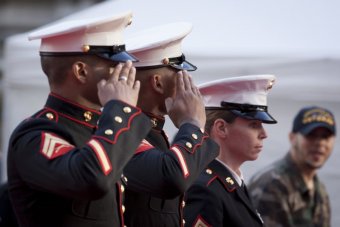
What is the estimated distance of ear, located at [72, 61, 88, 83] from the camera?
3.02 m

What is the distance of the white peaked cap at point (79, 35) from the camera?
306 cm

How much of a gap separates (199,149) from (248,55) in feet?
10.4

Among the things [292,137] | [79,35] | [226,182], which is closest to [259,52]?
[292,137]

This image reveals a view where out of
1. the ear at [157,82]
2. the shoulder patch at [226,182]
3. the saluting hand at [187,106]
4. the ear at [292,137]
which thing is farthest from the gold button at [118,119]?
the ear at [292,137]

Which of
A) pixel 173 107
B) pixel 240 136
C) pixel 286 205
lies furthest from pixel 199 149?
pixel 286 205

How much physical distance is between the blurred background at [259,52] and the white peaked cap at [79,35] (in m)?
2.98

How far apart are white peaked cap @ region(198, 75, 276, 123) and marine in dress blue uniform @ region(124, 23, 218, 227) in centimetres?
60

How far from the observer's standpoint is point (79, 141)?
2994mm

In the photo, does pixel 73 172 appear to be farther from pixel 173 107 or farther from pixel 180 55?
pixel 180 55

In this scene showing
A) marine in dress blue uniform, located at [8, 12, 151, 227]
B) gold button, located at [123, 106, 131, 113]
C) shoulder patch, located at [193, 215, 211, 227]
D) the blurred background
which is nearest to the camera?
marine in dress blue uniform, located at [8, 12, 151, 227]

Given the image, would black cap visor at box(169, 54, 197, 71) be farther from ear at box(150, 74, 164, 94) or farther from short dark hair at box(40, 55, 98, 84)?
short dark hair at box(40, 55, 98, 84)

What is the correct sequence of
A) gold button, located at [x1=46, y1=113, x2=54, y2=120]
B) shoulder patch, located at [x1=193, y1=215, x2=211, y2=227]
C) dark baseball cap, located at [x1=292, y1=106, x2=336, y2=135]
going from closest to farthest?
1. gold button, located at [x1=46, y1=113, x2=54, y2=120]
2. shoulder patch, located at [x1=193, y1=215, x2=211, y2=227]
3. dark baseball cap, located at [x1=292, y1=106, x2=336, y2=135]

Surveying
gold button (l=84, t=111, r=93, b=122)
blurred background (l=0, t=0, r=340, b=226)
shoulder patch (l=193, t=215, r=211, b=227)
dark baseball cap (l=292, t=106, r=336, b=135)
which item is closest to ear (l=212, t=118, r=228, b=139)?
shoulder patch (l=193, t=215, r=211, b=227)

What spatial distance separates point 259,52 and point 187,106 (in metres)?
3.03
